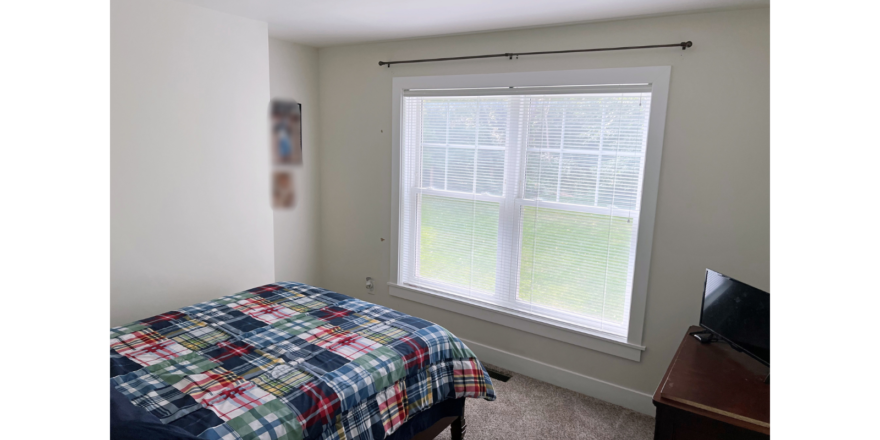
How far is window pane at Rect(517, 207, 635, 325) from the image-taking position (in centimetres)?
289

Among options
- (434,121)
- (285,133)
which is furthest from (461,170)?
(285,133)

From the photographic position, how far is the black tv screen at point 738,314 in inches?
78.5

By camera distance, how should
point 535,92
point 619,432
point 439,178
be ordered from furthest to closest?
point 439,178, point 535,92, point 619,432

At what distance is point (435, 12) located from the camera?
2.69 m

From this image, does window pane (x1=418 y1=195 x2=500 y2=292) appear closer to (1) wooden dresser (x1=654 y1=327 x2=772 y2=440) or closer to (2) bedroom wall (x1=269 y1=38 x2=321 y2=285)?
(2) bedroom wall (x1=269 y1=38 x2=321 y2=285)

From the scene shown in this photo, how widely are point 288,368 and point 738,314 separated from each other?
194cm

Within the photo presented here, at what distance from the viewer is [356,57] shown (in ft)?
12.3

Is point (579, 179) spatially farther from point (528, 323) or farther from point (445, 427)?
point (445, 427)

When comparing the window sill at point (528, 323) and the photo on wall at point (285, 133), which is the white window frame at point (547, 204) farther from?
the photo on wall at point (285, 133)

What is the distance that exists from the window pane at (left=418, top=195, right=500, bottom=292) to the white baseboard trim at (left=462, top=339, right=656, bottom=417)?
46 centimetres

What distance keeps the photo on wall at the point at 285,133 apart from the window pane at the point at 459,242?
2.78 meters
